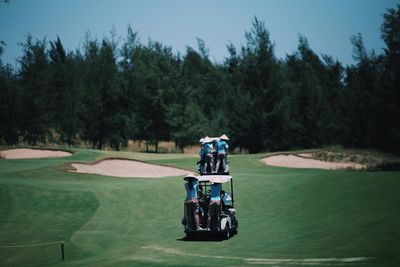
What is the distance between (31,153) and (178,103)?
33.6m

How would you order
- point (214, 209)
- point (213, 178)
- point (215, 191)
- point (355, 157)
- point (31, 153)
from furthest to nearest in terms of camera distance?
1. point (355, 157)
2. point (31, 153)
3. point (213, 178)
4. point (215, 191)
5. point (214, 209)

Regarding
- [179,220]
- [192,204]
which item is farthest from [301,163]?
[192,204]

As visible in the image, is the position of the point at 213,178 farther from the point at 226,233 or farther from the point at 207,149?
the point at 207,149

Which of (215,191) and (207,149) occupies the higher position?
(207,149)

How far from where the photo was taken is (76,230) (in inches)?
942

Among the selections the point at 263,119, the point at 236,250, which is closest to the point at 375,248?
the point at 236,250

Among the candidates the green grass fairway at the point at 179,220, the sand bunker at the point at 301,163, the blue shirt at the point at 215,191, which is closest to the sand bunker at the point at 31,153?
the green grass fairway at the point at 179,220

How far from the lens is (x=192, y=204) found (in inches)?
813

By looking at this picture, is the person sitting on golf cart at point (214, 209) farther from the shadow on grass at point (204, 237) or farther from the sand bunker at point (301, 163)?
the sand bunker at point (301, 163)

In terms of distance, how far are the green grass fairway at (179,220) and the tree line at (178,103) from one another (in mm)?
39052

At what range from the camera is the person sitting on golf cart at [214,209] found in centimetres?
2052

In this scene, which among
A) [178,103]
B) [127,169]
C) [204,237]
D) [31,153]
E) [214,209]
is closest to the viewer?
[214,209]

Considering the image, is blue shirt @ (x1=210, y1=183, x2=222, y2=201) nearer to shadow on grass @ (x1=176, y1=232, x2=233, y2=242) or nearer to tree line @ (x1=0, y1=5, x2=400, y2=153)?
shadow on grass @ (x1=176, y1=232, x2=233, y2=242)

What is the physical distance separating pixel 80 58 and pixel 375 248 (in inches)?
3155
